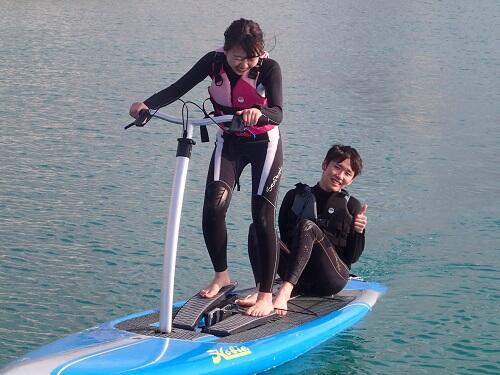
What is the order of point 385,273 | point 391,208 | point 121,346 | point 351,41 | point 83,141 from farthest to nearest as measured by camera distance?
point 351,41
point 83,141
point 391,208
point 385,273
point 121,346

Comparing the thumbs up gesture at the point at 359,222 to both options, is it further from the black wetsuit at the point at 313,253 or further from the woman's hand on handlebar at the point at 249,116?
the woman's hand on handlebar at the point at 249,116

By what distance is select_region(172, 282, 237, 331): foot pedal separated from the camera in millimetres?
5895

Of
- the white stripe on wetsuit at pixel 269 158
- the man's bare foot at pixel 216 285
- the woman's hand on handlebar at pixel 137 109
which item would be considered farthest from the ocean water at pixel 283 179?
the woman's hand on handlebar at pixel 137 109

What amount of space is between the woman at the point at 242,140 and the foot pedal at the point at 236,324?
0.05m

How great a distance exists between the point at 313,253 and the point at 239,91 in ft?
4.13

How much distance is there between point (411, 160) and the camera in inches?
500

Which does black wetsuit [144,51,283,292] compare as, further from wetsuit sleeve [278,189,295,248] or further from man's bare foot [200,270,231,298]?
wetsuit sleeve [278,189,295,248]

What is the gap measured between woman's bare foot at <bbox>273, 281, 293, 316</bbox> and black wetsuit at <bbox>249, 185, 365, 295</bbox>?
0.04m

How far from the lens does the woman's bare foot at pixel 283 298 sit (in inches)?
251

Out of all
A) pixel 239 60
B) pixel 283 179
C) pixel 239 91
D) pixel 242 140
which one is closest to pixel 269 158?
pixel 242 140

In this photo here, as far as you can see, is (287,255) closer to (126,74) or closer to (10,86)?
(10,86)

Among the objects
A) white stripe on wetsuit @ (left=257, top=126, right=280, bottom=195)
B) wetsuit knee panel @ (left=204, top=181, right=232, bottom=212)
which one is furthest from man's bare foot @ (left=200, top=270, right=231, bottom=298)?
white stripe on wetsuit @ (left=257, top=126, right=280, bottom=195)

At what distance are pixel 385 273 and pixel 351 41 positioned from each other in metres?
16.9

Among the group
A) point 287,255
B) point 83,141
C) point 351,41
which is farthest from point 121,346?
point 351,41
